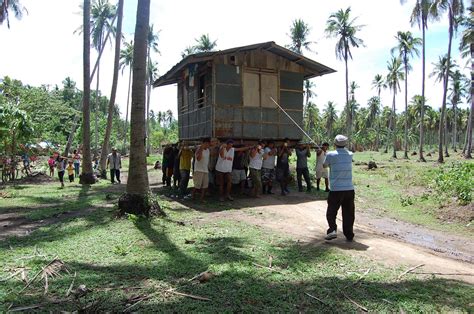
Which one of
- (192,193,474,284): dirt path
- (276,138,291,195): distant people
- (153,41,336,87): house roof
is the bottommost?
(192,193,474,284): dirt path

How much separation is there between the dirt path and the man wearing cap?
1.44 ft

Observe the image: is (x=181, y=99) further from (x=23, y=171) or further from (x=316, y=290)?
(x=316, y=290)

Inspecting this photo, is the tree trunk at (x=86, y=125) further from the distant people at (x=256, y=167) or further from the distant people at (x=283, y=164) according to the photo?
the distant people at (x=283, y=164)

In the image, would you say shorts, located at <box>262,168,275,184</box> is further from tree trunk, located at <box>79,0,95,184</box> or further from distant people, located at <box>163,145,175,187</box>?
tree trunk, located at <box>79,0,95,184</box>

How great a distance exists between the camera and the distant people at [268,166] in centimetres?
1305

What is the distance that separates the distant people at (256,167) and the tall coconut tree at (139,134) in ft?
14.7

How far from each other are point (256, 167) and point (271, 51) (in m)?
4.84

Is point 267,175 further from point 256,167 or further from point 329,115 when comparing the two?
point 329,115

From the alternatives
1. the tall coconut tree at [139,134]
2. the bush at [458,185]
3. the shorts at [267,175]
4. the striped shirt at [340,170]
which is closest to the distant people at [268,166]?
the shorts at [267,175]

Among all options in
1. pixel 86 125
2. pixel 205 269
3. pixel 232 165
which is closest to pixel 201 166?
pixel 232 165

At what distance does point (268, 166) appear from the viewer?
1322 centimetres

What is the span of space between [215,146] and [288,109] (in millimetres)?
3855

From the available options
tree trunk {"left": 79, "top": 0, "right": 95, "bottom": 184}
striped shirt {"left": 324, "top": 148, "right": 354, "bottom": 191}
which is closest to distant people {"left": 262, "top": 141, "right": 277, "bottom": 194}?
striped shirt {"left": 324, "top": 148, "right": 354, "bottom": 191}

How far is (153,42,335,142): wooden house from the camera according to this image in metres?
13.5
